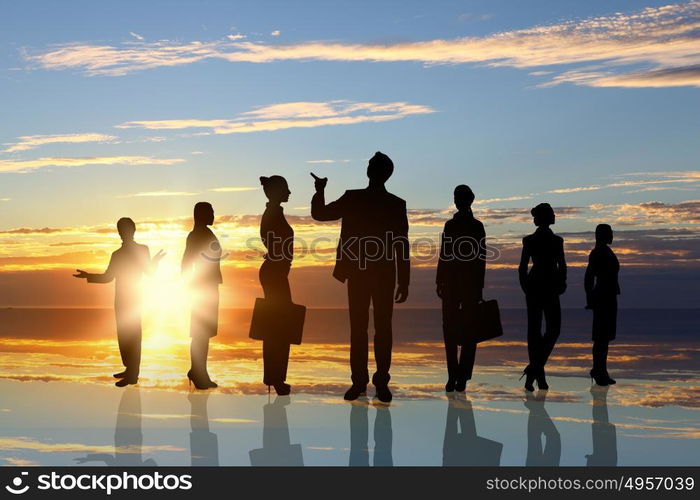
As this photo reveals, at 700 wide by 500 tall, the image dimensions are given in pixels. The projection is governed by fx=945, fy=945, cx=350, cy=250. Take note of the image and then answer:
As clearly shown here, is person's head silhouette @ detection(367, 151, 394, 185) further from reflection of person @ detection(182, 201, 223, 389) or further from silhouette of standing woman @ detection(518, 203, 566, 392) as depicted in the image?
reflection of person @ detection(182, 201, 223, 389)

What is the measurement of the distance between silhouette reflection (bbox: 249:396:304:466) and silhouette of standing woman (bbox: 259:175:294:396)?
4.56ft

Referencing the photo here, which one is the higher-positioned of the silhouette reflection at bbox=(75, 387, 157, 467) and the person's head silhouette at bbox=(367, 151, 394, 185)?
the person's head silhouette at bbox=(367, 151, 394, 185)

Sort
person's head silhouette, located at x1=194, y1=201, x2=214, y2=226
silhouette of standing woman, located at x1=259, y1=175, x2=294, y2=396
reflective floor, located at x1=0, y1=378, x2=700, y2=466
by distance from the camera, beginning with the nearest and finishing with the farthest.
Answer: reflective floor, located at x1=0, y1=378, x2=700, y2=466, silhouette of standing woman, located at x1=259, y1=175, x2=294, y2=396, person's head silhouette, located at x1=194, y1=201, x2=214, y2=226

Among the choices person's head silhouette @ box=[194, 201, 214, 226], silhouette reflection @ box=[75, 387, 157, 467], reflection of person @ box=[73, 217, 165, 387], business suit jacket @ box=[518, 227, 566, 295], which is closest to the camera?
silhouette reflection @ box=[75, 387, 157, 467]

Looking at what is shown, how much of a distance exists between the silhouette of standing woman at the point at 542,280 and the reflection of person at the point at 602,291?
0.99m

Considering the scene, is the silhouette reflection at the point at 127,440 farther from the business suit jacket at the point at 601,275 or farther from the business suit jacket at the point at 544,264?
the business suit jacket at the point at 601,275

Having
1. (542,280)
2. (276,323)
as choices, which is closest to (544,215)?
(542,280)

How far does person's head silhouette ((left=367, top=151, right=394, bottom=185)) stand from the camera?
12.0m

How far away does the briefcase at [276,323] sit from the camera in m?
12.5

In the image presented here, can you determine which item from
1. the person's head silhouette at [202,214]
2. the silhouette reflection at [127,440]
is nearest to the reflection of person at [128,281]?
the person's head silhouette at [202,214]

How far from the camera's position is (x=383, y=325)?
38.6ft

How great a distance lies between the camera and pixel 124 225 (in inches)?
541

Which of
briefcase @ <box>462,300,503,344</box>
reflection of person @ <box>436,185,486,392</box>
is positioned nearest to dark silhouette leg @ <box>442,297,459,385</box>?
reflection of person @ <box>436,185,486,392</box>
